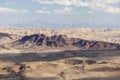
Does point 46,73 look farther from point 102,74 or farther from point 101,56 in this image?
point 101,56

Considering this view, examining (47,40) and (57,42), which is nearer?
(57,42)

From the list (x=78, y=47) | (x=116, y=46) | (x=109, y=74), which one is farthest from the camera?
(x=78, y=47)

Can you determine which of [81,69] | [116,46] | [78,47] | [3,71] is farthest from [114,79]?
[78,47]

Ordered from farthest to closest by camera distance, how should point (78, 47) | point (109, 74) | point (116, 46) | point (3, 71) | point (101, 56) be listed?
point (78, 47) → point (116, 46) → point (101, 56) → point (3, 71) → point (109, 74)

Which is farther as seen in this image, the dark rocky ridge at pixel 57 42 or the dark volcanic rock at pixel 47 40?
the dark volcanic rock at pixel 47 40

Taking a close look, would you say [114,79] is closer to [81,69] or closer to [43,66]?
[81,69]

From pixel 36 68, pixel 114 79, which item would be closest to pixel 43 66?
pixel 36 68

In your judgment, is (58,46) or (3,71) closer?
(3,71)

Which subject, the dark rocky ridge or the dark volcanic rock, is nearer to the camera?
the dark rocky ridge

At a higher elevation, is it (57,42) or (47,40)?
(47,40)
